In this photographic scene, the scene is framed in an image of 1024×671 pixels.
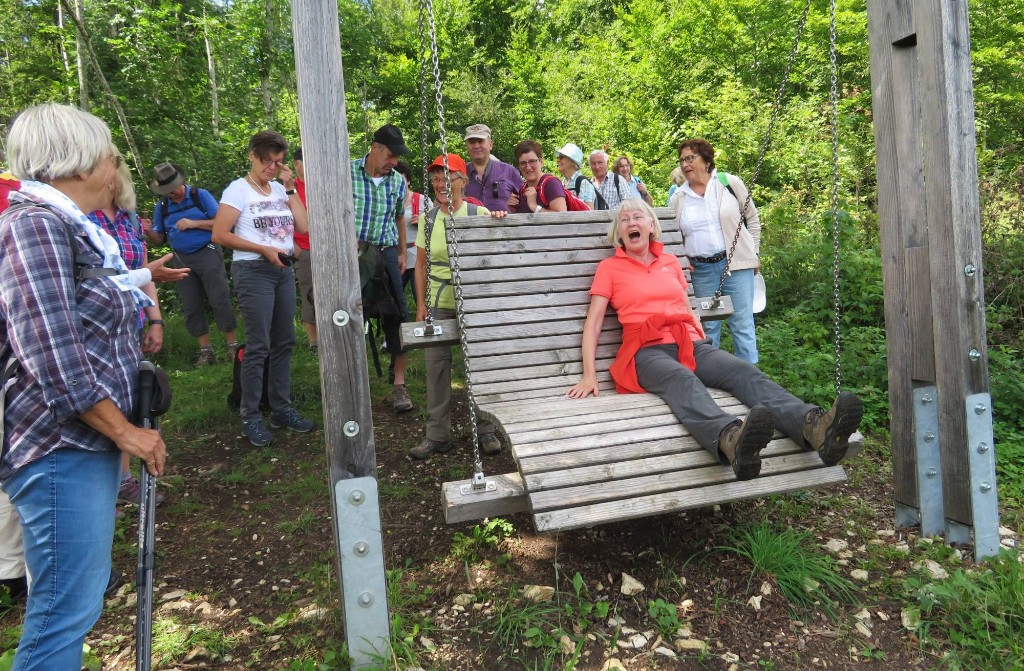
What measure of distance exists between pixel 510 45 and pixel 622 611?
2151cm

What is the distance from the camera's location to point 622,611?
2.80 m


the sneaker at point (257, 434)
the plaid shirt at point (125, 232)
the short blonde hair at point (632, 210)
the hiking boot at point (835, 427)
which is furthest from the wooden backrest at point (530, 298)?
the sneaker at point (257, 434)

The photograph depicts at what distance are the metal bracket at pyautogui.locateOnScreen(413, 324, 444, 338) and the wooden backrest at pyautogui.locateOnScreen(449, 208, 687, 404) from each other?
315 millimetres

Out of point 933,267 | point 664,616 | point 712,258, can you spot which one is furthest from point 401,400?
point 933,267

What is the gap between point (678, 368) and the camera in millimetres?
3330

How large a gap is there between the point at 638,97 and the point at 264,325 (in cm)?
1382

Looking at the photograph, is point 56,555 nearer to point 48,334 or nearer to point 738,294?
point 48,334

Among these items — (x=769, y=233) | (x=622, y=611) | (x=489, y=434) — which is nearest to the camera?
(x=622, y=611)

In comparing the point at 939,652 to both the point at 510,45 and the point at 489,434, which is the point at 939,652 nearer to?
the point at 489,434

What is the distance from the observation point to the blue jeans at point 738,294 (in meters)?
4.98

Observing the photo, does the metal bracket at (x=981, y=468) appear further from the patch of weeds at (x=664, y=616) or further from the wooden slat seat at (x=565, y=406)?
the patch of weeds at (x=664, y=616)

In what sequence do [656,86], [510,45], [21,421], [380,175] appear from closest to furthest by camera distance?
[21,421] → [380,175] → [656,86] → [510,45]

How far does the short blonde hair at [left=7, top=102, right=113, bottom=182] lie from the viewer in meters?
1.79

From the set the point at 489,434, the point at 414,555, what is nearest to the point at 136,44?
the point at 489,434
